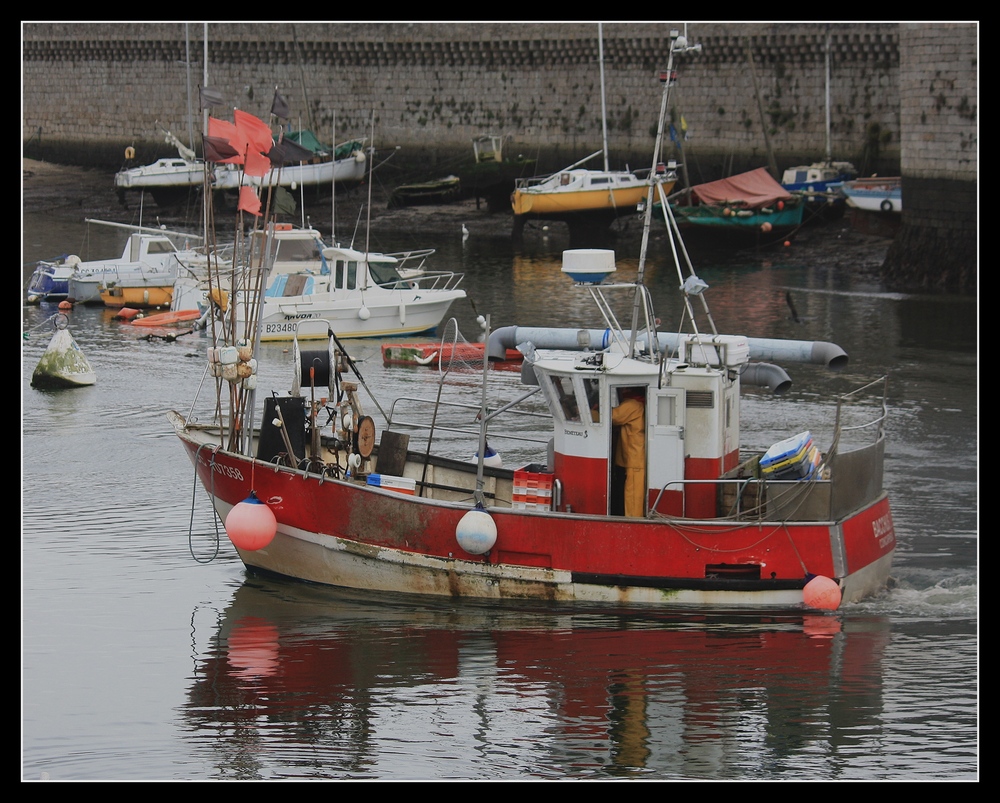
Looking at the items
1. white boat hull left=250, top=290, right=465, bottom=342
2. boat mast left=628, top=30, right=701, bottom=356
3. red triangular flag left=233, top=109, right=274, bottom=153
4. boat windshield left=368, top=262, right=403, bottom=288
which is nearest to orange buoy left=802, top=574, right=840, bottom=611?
boat mast left=628, top=30, right=701, bottom=356

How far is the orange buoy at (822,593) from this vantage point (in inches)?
421

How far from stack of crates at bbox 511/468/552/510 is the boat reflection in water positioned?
0.78m

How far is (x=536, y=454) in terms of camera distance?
16672 mm

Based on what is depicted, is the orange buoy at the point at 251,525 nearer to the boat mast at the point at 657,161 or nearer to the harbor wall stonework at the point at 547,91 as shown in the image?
the boat mast at the point at 657,161

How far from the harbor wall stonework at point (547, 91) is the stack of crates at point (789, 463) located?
17609mm

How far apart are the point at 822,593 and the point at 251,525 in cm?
435

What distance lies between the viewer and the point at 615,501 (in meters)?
11.2

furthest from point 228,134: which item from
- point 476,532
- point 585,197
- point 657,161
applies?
point 585,197

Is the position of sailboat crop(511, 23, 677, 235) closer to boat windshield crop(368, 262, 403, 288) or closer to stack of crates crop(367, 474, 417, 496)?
boat windshield crop(368, 262, 403, 288)

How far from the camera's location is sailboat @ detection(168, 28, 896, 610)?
10.8 metres

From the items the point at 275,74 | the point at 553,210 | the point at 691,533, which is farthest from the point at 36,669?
the point at 275,74

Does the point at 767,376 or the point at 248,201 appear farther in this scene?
the point at 248,201

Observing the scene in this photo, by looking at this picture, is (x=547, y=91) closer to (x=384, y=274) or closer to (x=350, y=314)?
(x=384, y=274)

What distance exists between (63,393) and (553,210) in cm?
2007
